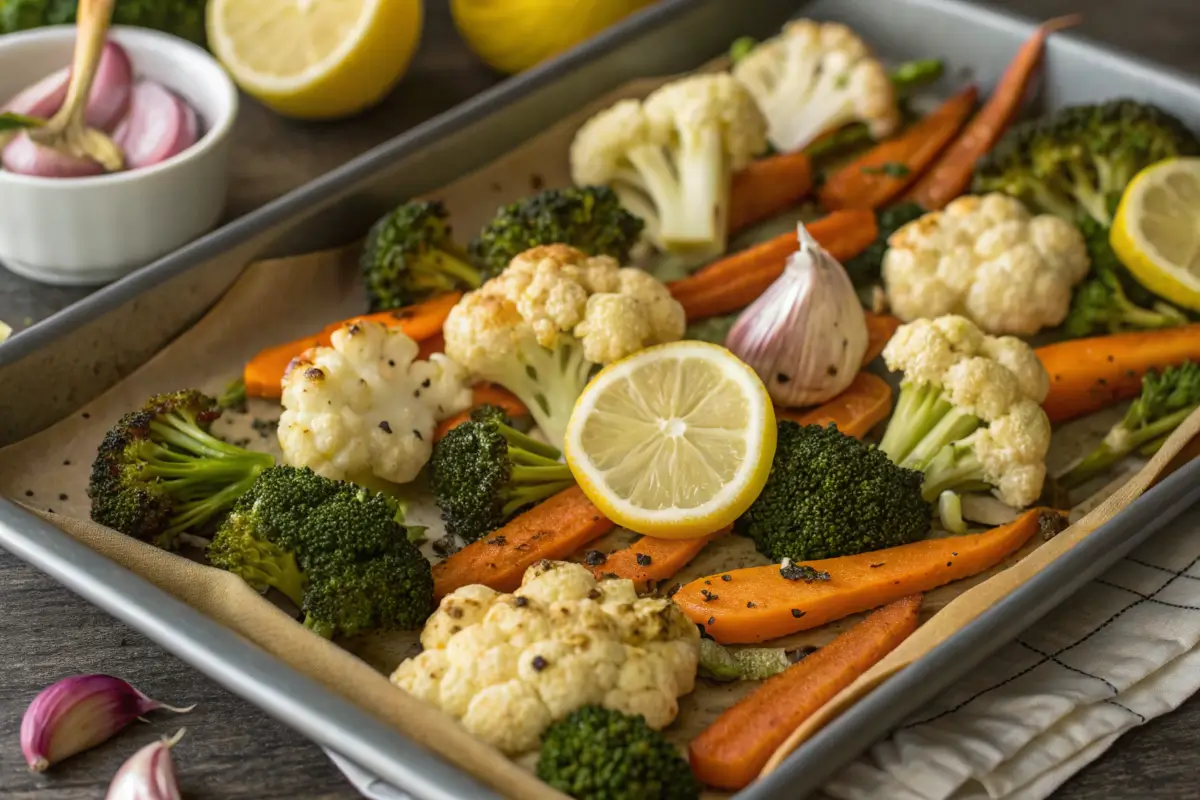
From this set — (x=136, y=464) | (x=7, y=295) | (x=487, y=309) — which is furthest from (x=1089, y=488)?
(x=7, y=295)

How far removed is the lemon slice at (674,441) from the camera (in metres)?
2.63

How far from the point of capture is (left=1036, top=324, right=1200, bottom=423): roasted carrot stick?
10.2ft

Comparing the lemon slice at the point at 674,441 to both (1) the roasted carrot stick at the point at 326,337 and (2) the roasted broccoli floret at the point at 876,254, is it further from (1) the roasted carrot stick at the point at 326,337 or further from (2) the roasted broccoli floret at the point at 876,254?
(2) the roasted broccoli floret at the point at 876,254

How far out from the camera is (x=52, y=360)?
2.74m

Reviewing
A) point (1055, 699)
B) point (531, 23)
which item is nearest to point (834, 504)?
point (1055, 699)

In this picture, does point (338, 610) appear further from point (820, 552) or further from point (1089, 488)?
point (1089, 488)

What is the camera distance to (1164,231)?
129 inches

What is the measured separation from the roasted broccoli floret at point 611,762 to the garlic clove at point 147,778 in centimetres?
61

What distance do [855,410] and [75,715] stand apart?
1.70 m

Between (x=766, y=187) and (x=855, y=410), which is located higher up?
(x=766, y=187)

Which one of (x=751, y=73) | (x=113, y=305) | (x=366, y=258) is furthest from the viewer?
(x=751, y=73)

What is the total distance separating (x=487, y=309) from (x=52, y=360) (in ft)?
2.94

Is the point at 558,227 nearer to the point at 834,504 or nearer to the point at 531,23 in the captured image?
the point at 834,504

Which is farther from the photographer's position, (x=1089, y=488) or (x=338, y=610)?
(x=1089, y=488)
